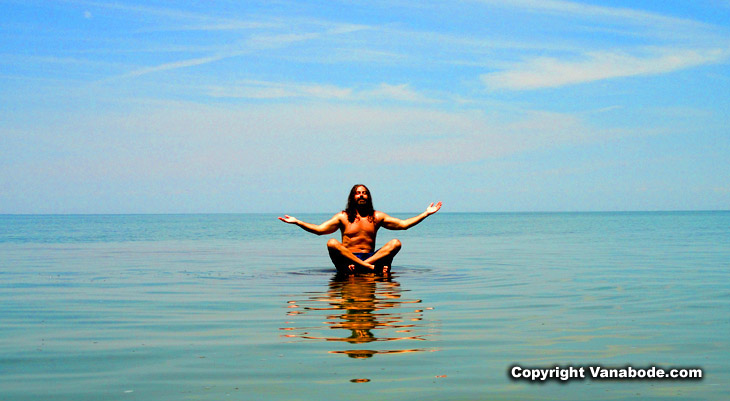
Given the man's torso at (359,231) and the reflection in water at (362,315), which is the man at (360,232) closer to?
the man's torso at (359,231)

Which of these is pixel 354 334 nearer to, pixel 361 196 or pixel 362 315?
pixel 362 315

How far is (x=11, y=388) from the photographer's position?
6.71 metres

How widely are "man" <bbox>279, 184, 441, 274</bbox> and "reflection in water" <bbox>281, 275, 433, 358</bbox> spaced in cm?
222

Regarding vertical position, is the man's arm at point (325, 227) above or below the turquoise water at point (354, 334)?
above

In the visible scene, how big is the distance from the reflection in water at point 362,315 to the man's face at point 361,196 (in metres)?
2.77

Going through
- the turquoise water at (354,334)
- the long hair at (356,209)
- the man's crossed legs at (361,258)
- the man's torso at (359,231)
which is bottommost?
the turquoise water at (354,334)

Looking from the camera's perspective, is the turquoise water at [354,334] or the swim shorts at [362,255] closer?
the turquoise water at [354,334]

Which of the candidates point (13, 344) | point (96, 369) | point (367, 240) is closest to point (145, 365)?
point (96, 369)

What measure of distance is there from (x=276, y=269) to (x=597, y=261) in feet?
32.7

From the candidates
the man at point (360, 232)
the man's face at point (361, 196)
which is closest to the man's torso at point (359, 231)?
the man at point (360, 232)

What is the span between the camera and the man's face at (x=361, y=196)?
17766 millimetres

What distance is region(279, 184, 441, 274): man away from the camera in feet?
58.3

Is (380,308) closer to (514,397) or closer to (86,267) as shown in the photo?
(514,397)

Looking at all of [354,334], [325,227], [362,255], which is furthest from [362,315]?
[362,255]
